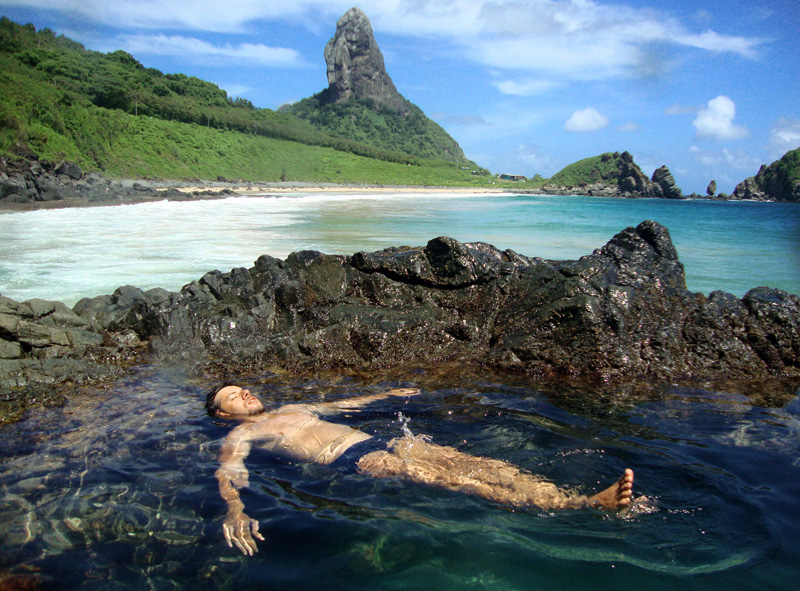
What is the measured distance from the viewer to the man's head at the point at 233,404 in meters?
4.74

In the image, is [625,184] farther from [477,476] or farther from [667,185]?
[477,476]

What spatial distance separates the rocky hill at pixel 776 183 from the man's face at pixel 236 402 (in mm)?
143788

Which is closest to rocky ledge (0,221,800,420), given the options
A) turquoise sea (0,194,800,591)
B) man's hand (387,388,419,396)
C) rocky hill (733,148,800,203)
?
turquoise sea (0,194,800,591)

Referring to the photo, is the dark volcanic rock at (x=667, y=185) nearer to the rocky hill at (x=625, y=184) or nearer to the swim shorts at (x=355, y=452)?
the rocky hill at (x=625, y=184)

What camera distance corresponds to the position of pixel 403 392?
5512 mm

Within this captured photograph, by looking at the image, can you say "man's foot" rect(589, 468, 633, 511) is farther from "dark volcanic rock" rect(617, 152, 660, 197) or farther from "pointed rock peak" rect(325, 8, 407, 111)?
"pointed rock peak" rect(325, 8, 407, 111)

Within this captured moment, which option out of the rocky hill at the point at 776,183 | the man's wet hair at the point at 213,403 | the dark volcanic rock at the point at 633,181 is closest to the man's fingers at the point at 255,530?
the man's wet hair at the point at 213,403

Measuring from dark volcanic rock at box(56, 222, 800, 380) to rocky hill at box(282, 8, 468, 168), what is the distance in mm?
162060

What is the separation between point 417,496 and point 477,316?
3498 mm

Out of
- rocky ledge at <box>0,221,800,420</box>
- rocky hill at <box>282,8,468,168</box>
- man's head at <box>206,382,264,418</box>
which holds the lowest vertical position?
man's head at <box>206,382,264,418</box>

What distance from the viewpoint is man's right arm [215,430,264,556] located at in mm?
3176

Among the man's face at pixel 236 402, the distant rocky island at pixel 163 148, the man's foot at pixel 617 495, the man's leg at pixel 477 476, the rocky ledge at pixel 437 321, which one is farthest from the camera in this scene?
the distant rocky island at pixel 163 148

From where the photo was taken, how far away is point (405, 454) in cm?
404

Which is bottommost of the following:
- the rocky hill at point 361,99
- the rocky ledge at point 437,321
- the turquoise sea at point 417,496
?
the turquoise sea at point 417,496
